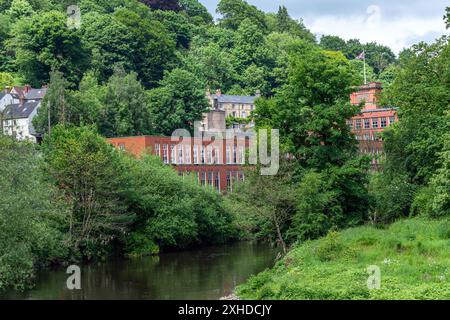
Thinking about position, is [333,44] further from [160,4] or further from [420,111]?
[420,111]

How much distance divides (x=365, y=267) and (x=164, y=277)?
16.9m

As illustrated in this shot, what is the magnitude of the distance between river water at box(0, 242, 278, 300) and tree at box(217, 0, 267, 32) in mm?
127469

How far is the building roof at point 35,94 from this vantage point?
113 meters

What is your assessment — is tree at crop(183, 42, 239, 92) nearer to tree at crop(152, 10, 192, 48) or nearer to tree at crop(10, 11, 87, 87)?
tree at crop(152, 10, 192, 48)

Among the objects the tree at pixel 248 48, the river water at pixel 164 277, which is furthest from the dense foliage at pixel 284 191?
the tree at pixel 248 48

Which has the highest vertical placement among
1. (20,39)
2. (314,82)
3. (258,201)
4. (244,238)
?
(20,39)

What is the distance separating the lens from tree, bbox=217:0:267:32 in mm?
186625

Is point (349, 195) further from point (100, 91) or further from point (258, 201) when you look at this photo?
point (100, 91)

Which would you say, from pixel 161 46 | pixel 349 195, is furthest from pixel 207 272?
pixel 161 46

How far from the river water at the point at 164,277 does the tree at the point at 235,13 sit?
418 feet

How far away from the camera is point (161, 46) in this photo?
135875 mm
